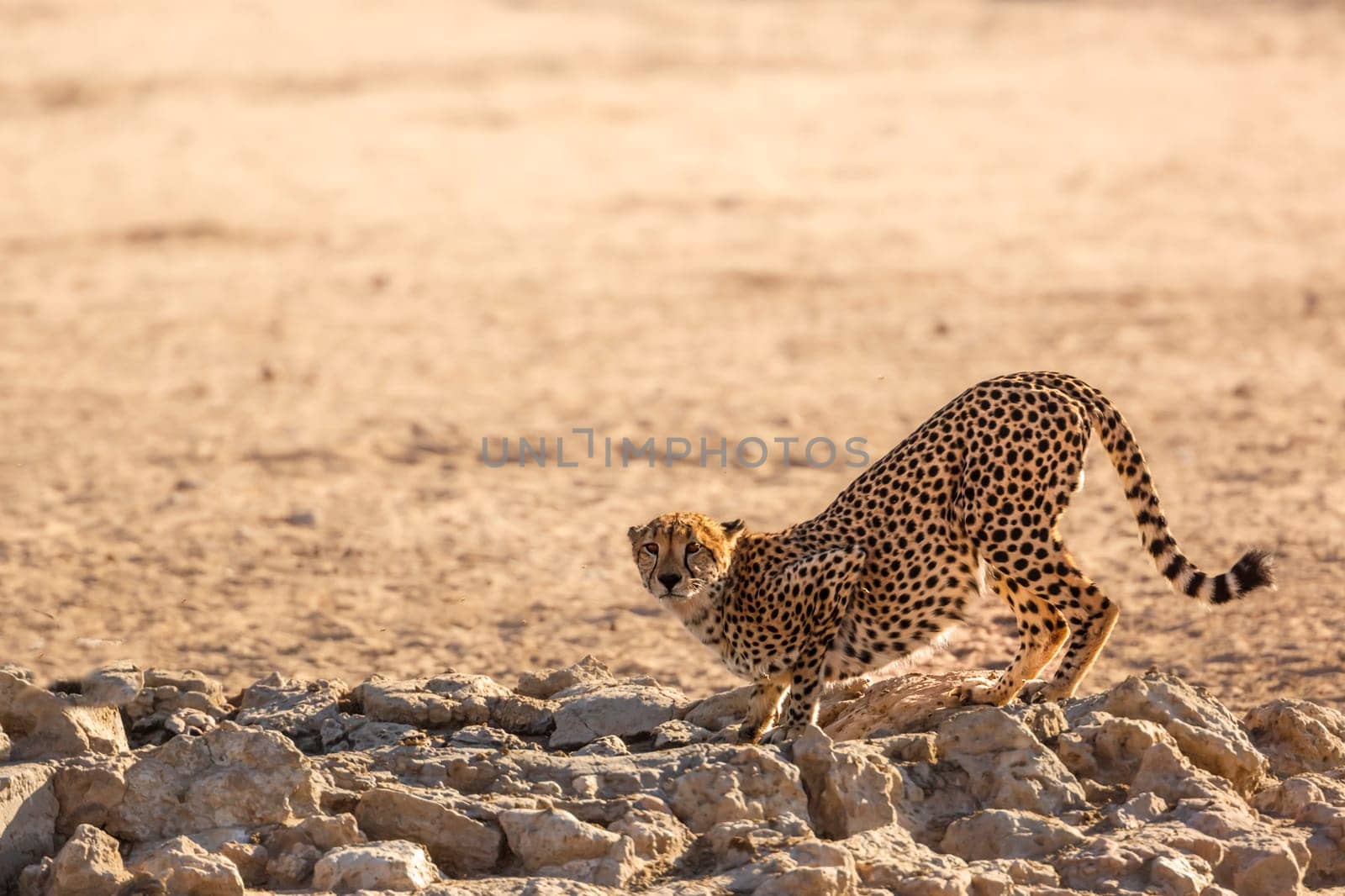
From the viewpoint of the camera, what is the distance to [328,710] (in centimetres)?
669

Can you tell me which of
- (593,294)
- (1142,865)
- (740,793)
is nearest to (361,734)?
(740,793)

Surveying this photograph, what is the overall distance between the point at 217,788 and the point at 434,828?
677 mm

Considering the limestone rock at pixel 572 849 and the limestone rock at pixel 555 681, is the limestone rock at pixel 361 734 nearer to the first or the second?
the limestone rock at pixel 555 681

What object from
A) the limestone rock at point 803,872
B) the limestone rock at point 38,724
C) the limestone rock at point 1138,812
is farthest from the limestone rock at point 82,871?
the limestone rock at point 1138,812

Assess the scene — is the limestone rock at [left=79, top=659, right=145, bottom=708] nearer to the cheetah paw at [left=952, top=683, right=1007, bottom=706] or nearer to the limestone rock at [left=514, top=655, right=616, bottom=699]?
the limestone rock at [left=514, top=655, right=616, bottom=699]

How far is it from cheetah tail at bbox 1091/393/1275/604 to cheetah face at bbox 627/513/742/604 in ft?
4.82

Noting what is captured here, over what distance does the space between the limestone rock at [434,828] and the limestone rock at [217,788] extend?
0.64 ft

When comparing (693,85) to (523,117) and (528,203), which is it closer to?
(523,117)

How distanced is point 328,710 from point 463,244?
10.8m

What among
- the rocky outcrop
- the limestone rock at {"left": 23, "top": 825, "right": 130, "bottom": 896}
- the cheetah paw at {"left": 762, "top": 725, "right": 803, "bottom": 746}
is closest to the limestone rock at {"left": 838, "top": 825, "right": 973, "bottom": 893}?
the rocky outcrop

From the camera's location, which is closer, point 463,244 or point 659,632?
point 659,632

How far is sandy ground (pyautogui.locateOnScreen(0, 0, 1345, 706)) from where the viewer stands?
9.22 metres

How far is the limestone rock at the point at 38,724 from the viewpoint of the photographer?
5938 mm

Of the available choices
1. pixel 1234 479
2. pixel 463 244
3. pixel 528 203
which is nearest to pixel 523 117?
pixel 528 203
